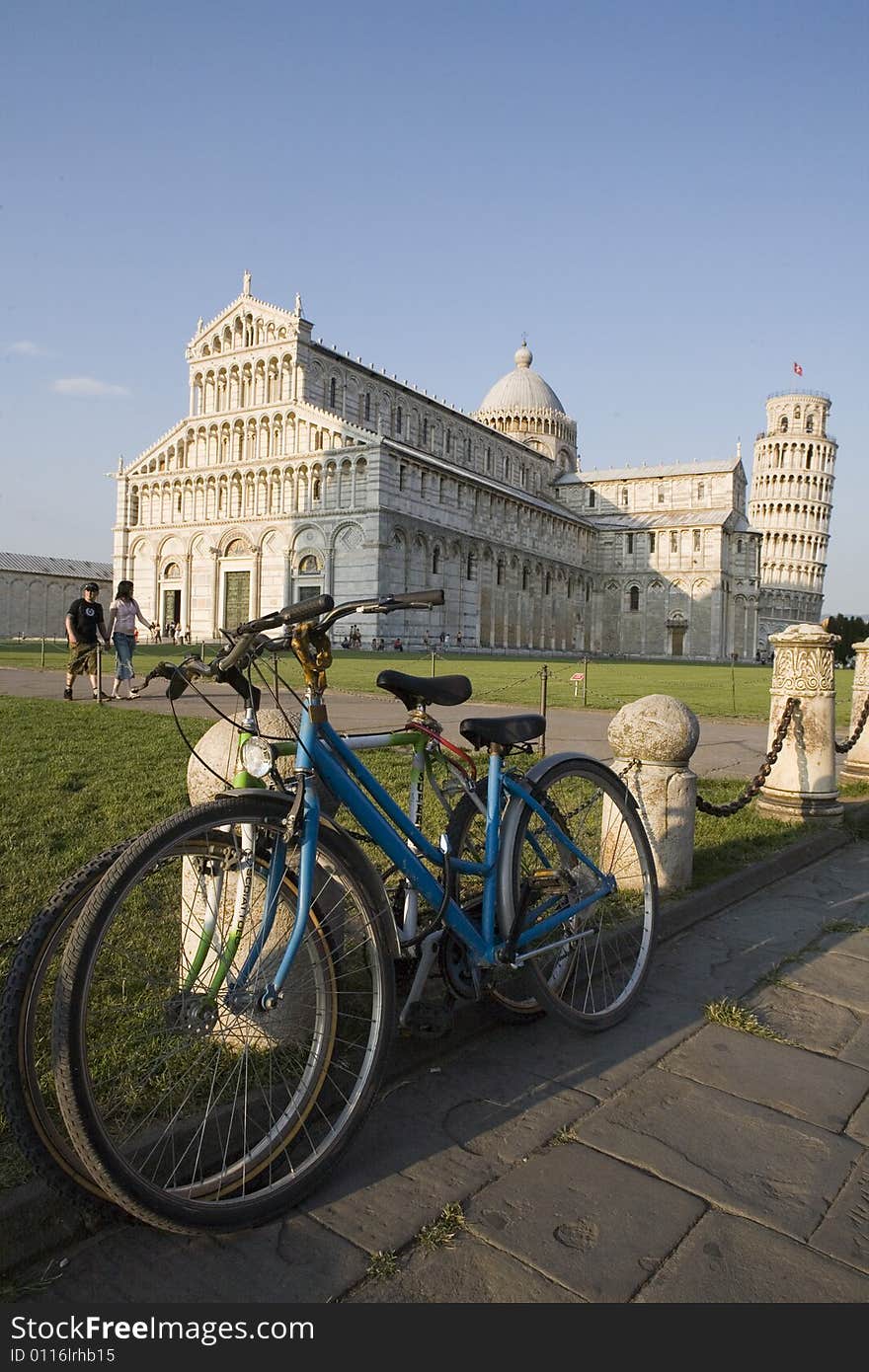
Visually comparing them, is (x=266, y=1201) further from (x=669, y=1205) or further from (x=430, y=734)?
(x=430, y=734)

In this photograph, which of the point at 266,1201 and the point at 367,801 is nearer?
the point at 266,1201

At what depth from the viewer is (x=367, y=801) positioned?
247 cm

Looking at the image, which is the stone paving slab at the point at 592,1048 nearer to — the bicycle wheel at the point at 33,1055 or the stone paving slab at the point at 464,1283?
the stone paving slab at the point at 464,1283

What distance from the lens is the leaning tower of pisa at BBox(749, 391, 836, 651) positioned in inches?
3617

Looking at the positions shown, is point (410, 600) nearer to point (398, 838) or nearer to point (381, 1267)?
point (398, 838)

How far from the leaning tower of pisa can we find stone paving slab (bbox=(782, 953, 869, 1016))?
307 feet

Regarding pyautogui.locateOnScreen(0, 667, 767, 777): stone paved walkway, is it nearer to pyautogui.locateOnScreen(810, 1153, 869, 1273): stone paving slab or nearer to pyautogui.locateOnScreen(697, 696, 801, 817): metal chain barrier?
pyautogui.locateOnScreen(697, 696, 801, 817): metal chain barrier

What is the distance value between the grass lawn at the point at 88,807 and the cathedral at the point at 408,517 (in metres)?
40.9

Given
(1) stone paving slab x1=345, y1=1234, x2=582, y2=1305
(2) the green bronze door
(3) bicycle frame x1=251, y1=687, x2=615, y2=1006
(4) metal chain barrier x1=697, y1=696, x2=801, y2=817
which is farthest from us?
(2) the green bronze door

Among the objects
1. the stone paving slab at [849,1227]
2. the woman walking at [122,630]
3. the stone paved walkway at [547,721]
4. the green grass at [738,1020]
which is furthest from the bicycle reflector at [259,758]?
the woman walking at [122,630]

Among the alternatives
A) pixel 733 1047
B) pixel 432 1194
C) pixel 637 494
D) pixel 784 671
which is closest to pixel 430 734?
pixel 432 1194

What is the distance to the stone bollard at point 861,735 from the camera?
8.82m

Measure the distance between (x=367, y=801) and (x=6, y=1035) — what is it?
1.02 meters

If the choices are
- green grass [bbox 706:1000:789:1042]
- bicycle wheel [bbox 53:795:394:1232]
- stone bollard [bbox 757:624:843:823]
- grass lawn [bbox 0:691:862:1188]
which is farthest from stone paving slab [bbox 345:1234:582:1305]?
stone bollard [bbox 757:624:843:823]
